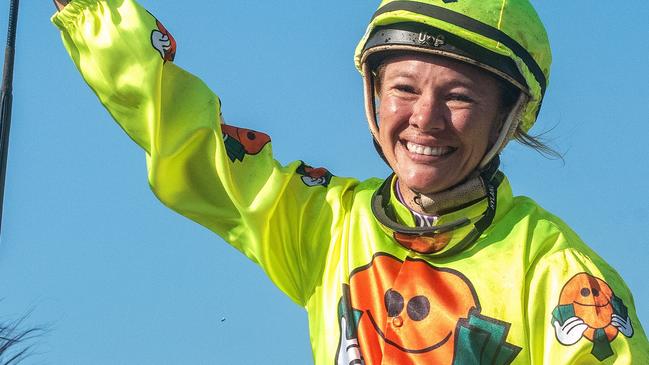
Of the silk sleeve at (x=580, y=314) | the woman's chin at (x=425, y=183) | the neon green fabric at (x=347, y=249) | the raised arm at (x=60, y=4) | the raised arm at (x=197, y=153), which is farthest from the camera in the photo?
the raised arm at (x=60, y=4)

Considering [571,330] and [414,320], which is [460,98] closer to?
[414,320]

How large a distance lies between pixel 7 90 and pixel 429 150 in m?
1.80

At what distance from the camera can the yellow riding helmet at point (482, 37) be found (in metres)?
6.77

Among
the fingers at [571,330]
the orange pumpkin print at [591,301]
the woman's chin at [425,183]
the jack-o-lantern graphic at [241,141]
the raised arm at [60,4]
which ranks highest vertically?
the raised arm at [60,4]

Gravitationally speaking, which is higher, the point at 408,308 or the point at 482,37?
the point at 482,37

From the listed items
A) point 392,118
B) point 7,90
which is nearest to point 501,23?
point 392,118

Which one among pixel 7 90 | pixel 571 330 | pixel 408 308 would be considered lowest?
pixel 571 330

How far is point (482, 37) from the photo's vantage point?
266 inches

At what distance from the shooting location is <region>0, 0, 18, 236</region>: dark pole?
22.1 feet

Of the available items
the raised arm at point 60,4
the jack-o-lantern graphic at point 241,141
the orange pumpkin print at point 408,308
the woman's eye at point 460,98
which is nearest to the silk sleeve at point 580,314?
the orange pumpkin print at point 408,308

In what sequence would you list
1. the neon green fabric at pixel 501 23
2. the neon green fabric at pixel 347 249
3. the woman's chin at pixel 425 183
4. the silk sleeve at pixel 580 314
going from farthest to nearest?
the woman's chin at pixel 425 183, the neon green fabric at pixel 501 23, the neon green fabric at pixel 347 249, the silk sleeve at pixel 580 314

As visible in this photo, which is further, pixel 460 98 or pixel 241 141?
pixel 241 141

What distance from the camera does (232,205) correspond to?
23.5ft

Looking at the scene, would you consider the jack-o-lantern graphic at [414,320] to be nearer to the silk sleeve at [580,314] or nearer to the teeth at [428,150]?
the silk sleeve at [580,314]
